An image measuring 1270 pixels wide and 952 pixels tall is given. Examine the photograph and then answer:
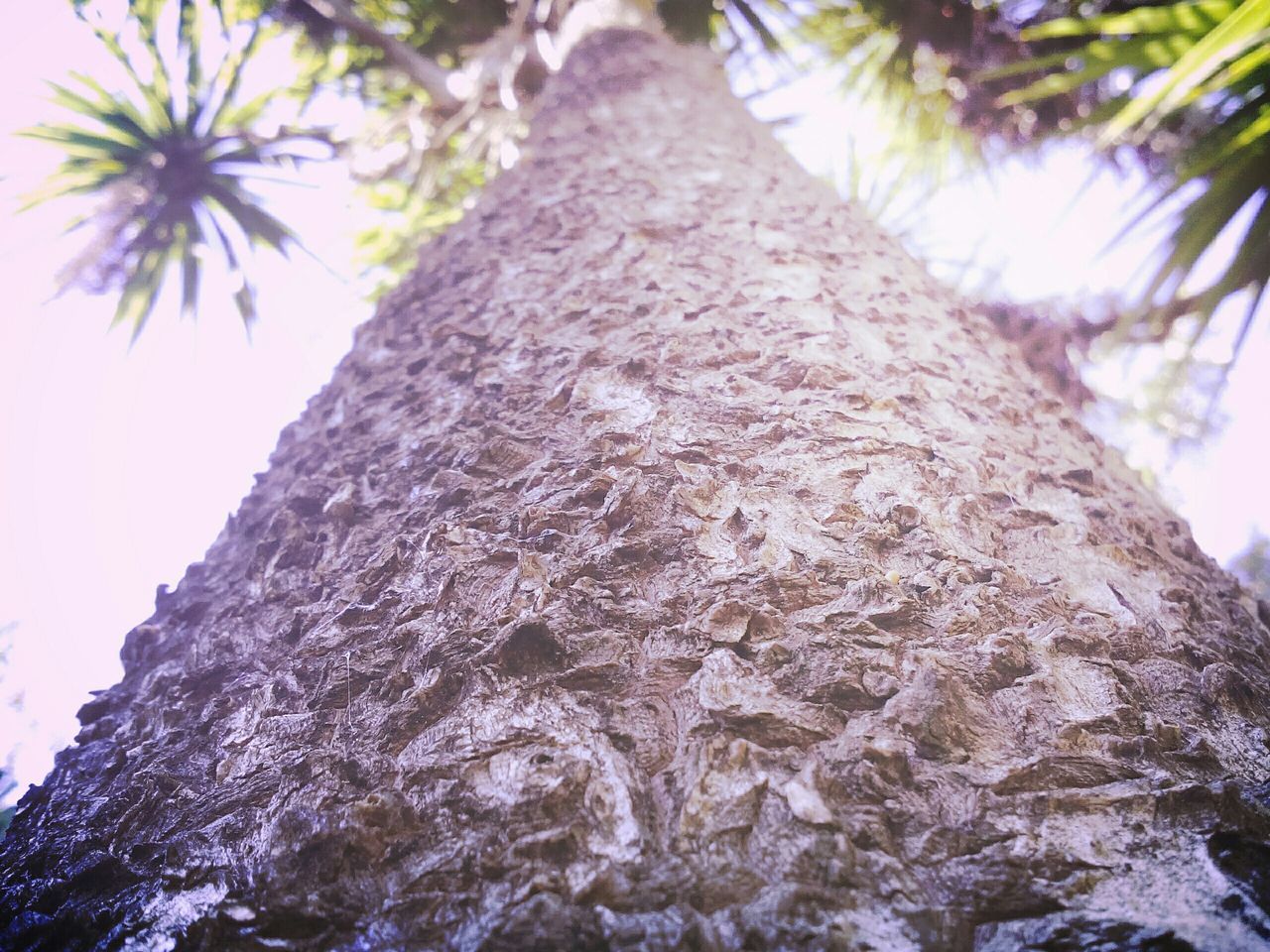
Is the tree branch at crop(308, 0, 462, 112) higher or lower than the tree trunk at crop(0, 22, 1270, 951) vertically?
higher

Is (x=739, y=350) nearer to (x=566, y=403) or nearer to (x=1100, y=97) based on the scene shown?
(x=566, y=403)

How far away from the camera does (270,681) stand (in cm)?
89

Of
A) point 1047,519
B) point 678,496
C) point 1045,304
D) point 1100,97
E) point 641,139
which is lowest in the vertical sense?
point 1047,519

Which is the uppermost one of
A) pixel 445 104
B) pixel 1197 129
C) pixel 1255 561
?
pixel 445 104

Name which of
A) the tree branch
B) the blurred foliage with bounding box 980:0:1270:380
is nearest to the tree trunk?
the blurred foliage with bounding box 980:0:1270:380

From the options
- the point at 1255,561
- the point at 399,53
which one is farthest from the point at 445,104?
the point at 1255,561

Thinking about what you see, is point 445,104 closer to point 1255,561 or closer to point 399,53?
point 399,53


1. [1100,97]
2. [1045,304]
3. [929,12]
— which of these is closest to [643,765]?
[1045,304]

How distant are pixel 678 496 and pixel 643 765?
0.35 m

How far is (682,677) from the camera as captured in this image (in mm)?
715

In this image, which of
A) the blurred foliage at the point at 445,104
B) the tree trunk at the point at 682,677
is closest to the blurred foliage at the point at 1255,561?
the blurred foliage at the point at 445,104

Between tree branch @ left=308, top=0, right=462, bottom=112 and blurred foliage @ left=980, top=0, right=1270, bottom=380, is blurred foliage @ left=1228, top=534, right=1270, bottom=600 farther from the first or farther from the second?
tree branch @ left=308, top=0, right=462, bottom=112

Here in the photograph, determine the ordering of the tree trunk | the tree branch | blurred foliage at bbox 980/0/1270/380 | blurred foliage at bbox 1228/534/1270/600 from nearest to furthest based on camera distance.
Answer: the tree trunk
blurred foliage at bbox 980/0/1270/380
the tree branch
blurred foliage at bbox 1228/534/1270/600

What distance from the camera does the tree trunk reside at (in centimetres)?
57
